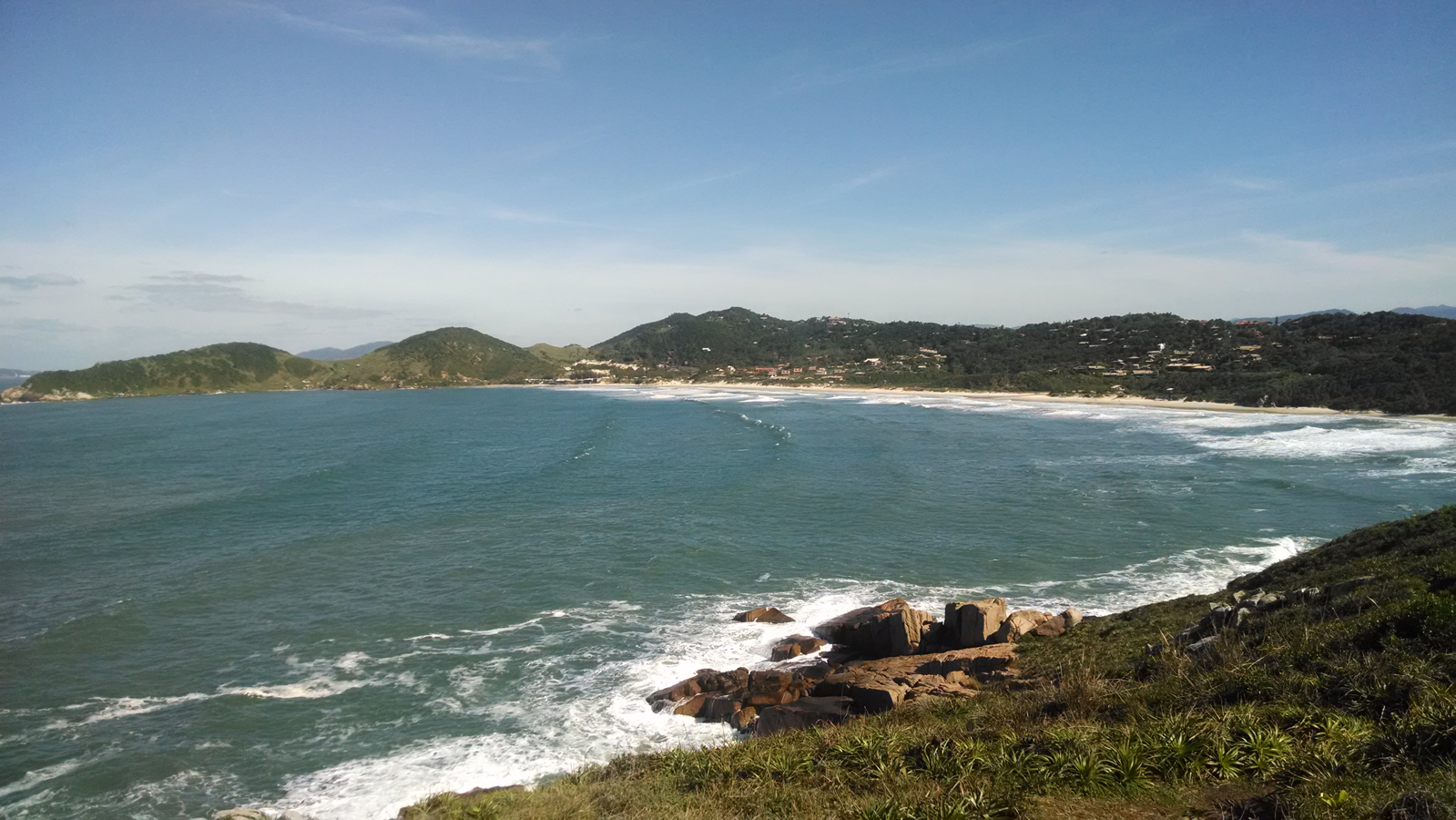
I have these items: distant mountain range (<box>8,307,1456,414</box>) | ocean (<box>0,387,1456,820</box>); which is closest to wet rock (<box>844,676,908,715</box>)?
ocean (<box>0,387,1456,820</box>)

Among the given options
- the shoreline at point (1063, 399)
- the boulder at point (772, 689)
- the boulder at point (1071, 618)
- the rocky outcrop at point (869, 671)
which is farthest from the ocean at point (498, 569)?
the shoreline at point (1063, 399)

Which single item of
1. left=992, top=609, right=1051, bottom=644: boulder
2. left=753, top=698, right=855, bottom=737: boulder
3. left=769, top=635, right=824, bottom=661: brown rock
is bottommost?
left=769, top=635, right=824, bottom=661: brown rock

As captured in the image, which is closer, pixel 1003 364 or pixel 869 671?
pixel 869 671

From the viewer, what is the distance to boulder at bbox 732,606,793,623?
66.4ft

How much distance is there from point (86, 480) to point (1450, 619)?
59.0 metres

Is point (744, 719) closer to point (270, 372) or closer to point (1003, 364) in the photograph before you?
point (1003, 364)

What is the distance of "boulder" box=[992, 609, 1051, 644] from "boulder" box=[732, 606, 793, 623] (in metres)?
5.86

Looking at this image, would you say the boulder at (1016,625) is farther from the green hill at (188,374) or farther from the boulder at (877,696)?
the green hill at (188,374)

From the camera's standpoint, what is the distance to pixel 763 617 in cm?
2034

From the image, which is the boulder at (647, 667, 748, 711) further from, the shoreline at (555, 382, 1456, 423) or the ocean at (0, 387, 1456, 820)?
the shoreline at (555, 382, 1456, 423)

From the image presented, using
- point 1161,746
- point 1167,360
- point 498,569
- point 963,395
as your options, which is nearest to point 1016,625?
point 1161,746

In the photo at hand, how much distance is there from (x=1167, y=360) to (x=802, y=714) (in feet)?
354

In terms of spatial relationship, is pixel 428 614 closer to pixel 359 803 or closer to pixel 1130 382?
pixel 359 803

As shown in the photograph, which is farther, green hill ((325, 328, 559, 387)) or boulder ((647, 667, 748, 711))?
green hill ((325, 328, 559, 387))
